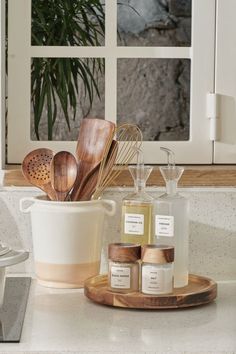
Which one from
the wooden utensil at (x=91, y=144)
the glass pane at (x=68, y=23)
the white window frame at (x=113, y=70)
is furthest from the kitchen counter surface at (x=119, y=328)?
the glass pane at (x=68, y=23)

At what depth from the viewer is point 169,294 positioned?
6.20 feet

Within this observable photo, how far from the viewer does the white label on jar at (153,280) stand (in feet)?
6.18

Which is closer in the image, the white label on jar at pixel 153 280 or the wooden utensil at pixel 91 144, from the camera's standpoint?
the white label on jar at pixel 153 280

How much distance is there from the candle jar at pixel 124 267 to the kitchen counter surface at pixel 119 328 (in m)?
0.06

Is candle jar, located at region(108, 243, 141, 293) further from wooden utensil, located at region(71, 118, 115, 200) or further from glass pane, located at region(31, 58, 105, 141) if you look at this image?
glass pane, located at region(31, 58, 105, 141)

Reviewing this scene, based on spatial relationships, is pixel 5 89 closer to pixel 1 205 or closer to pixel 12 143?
pixel 12 143

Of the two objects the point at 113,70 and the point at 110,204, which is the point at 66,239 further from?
the point at 113,70

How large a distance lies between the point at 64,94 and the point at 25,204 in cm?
35

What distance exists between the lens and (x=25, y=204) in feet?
7.25

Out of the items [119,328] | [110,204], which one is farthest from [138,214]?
Answer: [119,328]

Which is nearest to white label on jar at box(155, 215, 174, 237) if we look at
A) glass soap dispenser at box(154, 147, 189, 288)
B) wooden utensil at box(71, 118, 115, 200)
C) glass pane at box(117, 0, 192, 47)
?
glass soap dispenser at box(154, 147, 189, 288)

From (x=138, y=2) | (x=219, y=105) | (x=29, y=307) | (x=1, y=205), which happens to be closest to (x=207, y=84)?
(x=219, y=105)

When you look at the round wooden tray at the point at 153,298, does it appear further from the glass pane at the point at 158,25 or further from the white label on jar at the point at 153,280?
the glass pane at the point at 158,25

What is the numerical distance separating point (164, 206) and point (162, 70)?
0.52m
